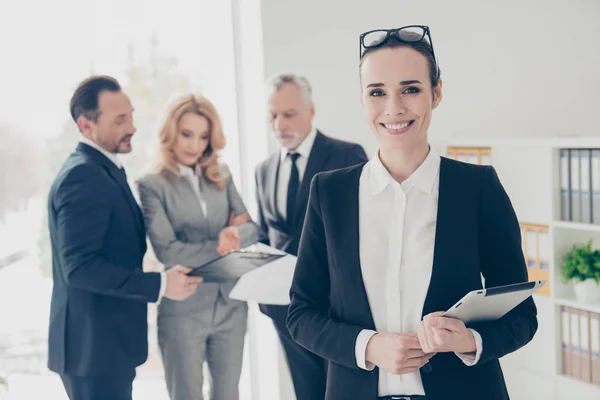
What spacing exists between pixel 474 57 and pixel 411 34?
8.81 feet

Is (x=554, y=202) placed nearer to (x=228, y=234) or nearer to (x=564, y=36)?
(x=564, y=36)

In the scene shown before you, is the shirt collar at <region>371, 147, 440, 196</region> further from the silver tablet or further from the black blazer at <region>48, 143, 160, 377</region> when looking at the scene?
the black blazer at <region>48, 143, 160, 377</region>

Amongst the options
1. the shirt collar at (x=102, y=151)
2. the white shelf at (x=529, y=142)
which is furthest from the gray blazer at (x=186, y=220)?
the white shelf at (x=529, y=142)

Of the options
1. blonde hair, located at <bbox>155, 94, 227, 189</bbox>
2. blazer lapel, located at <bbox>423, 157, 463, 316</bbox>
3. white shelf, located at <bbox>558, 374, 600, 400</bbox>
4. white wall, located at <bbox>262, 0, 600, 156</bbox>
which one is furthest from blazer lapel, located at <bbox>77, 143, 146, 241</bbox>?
white shelf, located at <bbox>558, 374, 600, 400</bbox>

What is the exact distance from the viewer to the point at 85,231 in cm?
250

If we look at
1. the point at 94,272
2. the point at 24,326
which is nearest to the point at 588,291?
the point at 94,272

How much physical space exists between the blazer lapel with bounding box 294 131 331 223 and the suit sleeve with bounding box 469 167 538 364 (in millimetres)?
1547

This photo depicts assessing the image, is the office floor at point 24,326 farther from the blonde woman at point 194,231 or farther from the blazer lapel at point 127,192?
the blazer lapel at point 127,192

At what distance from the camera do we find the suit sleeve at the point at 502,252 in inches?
54.9

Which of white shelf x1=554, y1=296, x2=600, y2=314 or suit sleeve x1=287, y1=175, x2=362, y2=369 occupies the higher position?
suit sleeve x1=287, y1=175, x2=362, y2=369

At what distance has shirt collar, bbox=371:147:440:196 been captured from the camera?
4.76 ft

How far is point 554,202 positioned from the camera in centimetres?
343

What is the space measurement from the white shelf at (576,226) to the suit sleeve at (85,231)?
2.10m

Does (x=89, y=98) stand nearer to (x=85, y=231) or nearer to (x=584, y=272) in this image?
(x=85, y=231)
